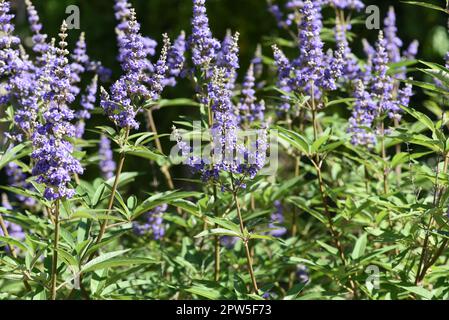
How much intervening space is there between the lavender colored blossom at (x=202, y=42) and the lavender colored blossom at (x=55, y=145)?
89 cm

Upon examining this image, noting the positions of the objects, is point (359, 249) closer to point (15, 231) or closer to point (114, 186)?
point (114, 186)

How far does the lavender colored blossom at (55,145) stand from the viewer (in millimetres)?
3100

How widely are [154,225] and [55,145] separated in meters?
1.89

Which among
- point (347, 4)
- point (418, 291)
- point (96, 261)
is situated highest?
point (347, 4)

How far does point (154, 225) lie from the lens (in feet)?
16.1

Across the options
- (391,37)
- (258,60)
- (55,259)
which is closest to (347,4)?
(391,37)

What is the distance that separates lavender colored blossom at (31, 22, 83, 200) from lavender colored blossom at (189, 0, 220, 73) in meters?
0.89

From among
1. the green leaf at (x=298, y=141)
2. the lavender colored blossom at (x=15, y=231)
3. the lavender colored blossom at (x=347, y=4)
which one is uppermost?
the lavender colored blossom at (x=347, y=4)

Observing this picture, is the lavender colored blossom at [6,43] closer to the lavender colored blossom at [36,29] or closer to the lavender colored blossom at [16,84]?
the lavender colored blossom at [16,84]

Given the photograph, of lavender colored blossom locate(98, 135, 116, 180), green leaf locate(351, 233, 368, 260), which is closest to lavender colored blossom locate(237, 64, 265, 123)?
green leaf locate(351, 233, 368, 260)

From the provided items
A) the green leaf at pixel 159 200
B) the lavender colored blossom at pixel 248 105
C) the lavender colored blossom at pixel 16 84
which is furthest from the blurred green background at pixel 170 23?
the green leaf at pixel 159 200

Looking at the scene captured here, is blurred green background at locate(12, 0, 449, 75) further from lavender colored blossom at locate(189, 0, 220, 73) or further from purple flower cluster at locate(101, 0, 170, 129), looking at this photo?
purple flower cluster at locate(101, 0, 170, 129)

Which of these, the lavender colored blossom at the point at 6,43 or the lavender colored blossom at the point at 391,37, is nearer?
the lavender colored blossom at the point at 6,43
